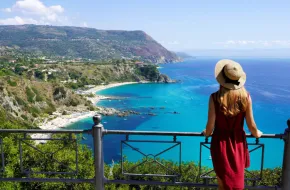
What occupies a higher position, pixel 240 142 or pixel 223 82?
pixel 223 82

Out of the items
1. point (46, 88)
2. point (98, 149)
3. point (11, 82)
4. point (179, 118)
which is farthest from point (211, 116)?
point (46, 88)

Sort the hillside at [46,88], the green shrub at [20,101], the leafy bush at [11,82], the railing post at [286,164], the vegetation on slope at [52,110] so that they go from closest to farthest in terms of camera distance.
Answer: the railing post at [286,164] < the vegetation on slope at [52,110] < the hillside at [46,88] < the green shrub at [20,101] < the leafy bush at [11,82]

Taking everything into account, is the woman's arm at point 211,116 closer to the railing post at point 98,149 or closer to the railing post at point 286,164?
the railing post at point 286,164

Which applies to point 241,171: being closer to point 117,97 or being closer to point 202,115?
point 202,115

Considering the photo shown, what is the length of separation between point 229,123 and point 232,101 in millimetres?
255

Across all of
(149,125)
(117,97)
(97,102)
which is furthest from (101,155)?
(117,97)

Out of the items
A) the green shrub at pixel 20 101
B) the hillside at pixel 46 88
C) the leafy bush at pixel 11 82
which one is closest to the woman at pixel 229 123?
the hillside at pixel 46 88

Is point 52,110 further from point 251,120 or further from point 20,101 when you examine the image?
point 251,120

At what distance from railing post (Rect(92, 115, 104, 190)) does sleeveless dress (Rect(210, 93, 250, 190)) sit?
1495 millimetres

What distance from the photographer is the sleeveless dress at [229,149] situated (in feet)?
9.27

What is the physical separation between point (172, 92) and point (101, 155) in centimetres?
8443

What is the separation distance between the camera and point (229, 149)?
288 cm

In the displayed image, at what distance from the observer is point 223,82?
2.83 m

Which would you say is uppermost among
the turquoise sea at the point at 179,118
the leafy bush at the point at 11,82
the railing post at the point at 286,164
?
the railing post at the point at 286,164
